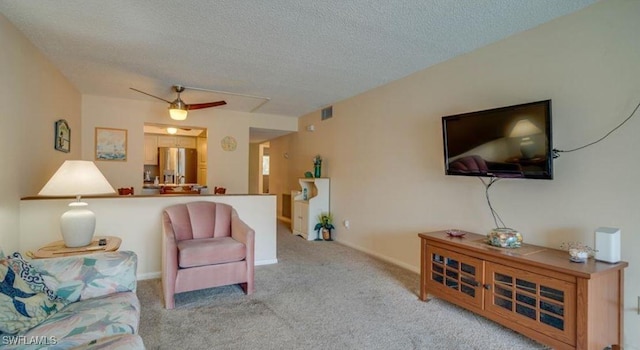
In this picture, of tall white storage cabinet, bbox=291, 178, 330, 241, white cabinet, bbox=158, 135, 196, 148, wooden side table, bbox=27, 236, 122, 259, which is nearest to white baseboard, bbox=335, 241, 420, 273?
tall white storage cabinet, bbox=291, 178, 330, 241

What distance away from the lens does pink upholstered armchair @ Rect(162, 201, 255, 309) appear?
2.71 meters

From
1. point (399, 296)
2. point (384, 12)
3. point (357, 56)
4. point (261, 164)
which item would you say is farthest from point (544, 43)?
point (261, 164)

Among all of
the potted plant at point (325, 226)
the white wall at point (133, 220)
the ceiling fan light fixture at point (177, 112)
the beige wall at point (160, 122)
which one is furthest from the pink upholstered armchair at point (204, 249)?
the beige wall at point (160, 122)

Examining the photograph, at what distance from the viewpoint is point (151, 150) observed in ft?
24.5

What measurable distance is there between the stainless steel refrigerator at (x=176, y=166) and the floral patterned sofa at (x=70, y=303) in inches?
220

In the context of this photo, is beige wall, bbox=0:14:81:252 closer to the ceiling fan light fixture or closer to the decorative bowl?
the ceiling fan light fixture

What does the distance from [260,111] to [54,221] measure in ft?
12.5

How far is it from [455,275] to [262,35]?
2722 millimetres

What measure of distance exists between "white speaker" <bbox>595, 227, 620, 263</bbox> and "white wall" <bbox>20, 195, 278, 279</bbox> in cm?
325

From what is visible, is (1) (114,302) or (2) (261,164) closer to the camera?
(1) (114,302)

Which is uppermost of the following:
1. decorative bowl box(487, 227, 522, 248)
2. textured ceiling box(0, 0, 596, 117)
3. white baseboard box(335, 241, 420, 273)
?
textured ceiling box(0, 0, 596, 117)

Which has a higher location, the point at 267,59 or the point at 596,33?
the point at 267,59

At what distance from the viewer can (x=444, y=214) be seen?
338cm

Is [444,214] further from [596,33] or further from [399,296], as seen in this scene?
[596,33]
